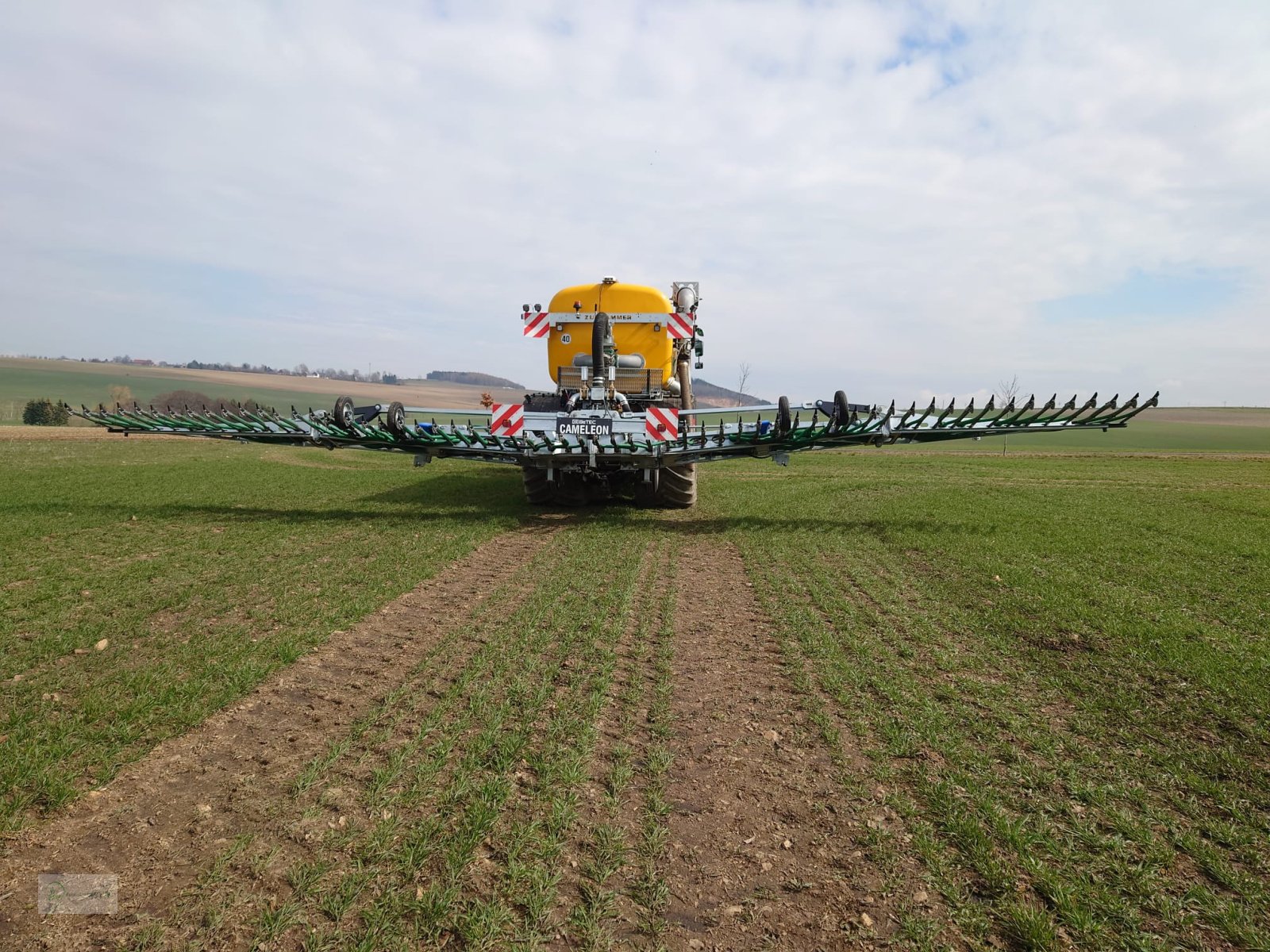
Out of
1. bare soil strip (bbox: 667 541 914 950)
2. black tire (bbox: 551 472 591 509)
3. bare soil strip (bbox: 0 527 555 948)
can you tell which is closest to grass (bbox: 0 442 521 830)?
bare soil strip (bbox: 0 527 555 948)

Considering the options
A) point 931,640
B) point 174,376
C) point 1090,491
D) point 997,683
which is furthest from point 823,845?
point 174,376

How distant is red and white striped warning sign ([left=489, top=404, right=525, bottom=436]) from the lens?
1014cm

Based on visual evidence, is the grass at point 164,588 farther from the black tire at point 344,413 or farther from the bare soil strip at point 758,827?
the bare soil strip at point 758,827

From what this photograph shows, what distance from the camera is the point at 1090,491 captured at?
50.1ft

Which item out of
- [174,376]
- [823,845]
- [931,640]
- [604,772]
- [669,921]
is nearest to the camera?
[669,921]

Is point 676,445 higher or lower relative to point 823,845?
higher

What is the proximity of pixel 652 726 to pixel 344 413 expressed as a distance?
7.68 metres

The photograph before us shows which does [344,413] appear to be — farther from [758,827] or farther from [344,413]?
[758,827]

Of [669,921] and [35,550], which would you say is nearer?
[669,921]

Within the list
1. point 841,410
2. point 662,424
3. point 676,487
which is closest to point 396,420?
point 662,424

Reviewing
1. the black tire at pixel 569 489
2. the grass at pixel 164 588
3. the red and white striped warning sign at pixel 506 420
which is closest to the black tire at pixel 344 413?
the grass at pixel 164 588

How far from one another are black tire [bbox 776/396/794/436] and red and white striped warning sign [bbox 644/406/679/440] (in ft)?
4.98

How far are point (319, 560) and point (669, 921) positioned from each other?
649 cm

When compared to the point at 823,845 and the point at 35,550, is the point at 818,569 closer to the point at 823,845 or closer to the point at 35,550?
the point at 823,845
